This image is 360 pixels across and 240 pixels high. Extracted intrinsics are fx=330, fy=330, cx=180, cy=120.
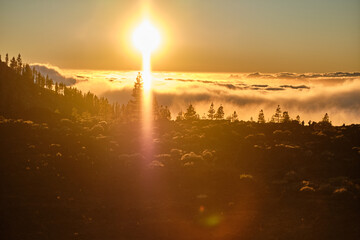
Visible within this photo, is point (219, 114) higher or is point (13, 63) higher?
point (13, 63)

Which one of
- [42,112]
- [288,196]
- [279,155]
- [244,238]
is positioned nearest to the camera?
[244,238]

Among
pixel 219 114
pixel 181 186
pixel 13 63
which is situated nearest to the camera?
pixel 181 186

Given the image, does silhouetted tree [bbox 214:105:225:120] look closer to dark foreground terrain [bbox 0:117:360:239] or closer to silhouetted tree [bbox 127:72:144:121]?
silhouetted tree [bbox 127:72:144:121]

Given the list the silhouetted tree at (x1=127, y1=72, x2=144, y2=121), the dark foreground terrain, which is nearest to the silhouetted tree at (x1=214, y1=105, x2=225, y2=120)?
the silhouetted tree at (x1=127, y1=72, x2=144, y2=121)

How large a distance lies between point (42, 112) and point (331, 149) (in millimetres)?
61175

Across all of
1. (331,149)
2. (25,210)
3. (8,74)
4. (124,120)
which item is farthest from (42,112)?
(8,74)

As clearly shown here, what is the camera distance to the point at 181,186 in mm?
33906

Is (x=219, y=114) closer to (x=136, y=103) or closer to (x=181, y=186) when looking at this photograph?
(x=136, y=103)

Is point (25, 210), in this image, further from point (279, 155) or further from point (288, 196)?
point (279, 155)

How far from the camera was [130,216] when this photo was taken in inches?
1053

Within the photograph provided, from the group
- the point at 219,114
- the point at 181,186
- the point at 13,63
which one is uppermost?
the point at 13,63

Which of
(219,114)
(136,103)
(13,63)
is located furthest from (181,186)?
(13,63)

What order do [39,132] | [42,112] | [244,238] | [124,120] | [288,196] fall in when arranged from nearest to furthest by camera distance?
[244,238]
[288,196]
[39,132]
[42,112]
[124,120]

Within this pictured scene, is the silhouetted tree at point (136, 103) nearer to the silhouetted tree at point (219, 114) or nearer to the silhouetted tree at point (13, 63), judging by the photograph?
the silhouetted tree at point (219, 114)
